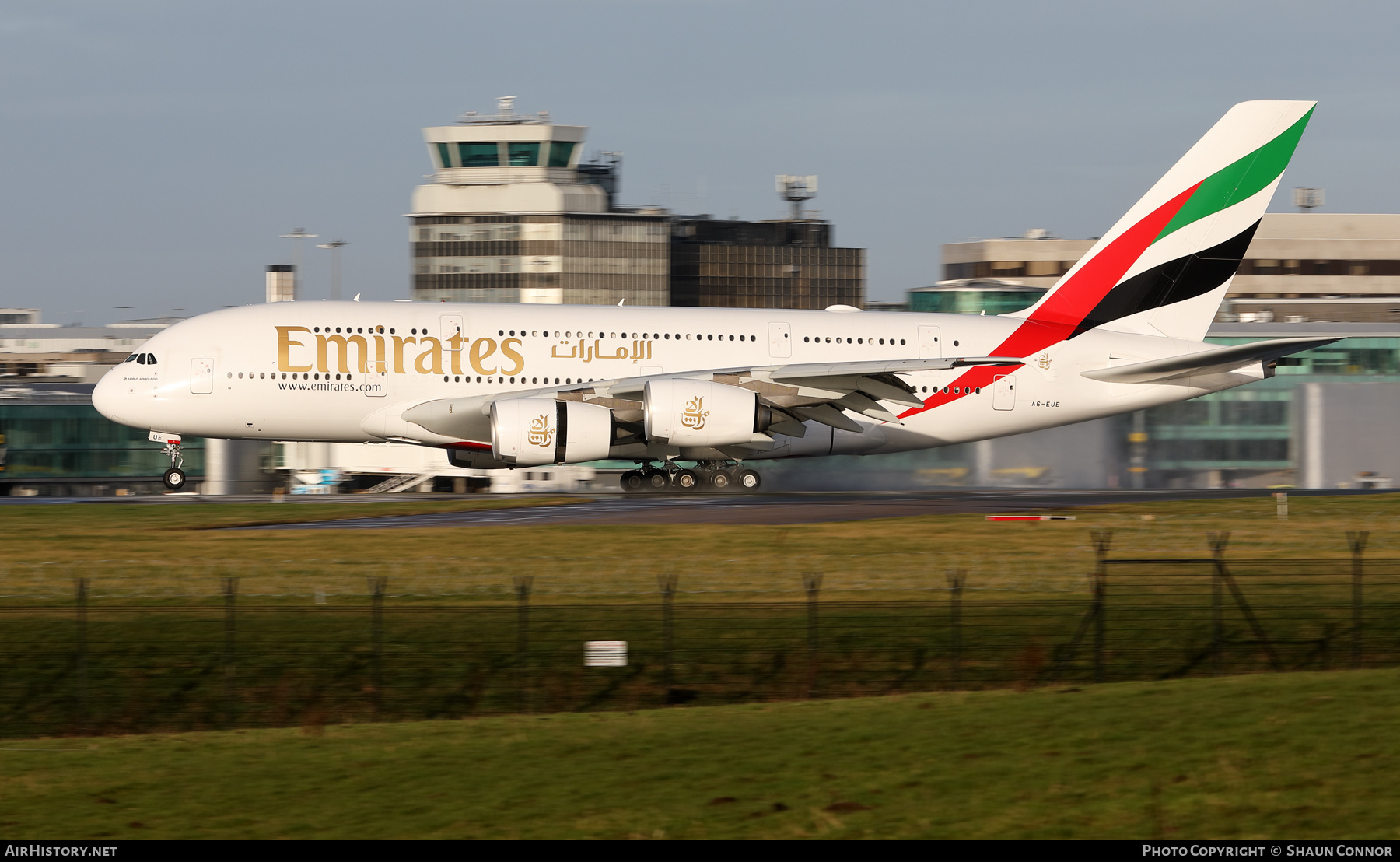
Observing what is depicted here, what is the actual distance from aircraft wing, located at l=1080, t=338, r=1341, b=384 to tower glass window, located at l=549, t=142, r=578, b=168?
107252 millimetres

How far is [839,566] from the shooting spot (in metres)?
25.8

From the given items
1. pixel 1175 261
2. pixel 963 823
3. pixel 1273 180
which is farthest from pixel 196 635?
pixel 1273 180

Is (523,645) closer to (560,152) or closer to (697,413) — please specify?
(697,413)

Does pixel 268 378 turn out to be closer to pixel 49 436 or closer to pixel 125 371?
pixel 125 371

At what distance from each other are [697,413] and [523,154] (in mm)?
111476

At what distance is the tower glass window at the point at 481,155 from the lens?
146125 millimetres

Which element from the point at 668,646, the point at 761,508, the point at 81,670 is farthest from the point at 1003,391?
the point at 81,670

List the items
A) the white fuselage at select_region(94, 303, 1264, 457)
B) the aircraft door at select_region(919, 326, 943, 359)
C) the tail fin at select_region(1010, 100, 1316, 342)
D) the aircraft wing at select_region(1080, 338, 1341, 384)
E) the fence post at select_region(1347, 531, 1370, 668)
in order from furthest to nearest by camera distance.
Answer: the tail fin at select_region(1010, 100, 1316, 342) < the aircraft door at select_region(919, 326, 943, 359) < the white fuselage at select_region(94, 303, 1264, 457) < the aircraft wing at select_region(1080, 338, 1341, 384) < the fence post at select_region(1347, 531, 1370, 668)

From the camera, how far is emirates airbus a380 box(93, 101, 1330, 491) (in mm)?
38625

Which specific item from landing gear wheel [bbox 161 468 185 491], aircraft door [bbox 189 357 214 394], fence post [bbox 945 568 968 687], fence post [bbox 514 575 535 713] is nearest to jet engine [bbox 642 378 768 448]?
aircraft door [bbox 189 357 214 394]

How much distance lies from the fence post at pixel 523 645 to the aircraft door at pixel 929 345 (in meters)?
22.3

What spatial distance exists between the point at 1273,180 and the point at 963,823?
34.8 m

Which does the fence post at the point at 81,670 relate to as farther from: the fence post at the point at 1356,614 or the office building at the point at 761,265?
the office building at the point at 761,265

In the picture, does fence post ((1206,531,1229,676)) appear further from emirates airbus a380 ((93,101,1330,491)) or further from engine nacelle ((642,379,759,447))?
engine nacelle ((642,379,759,447))
